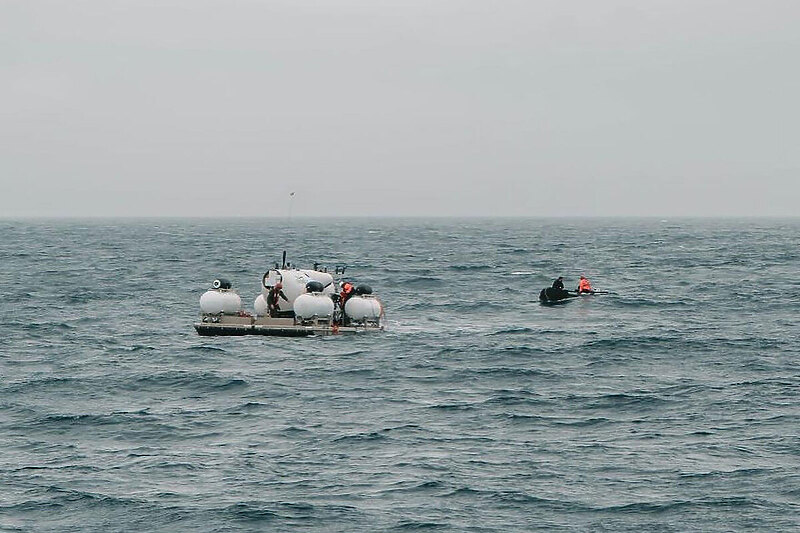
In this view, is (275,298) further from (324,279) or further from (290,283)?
(324,279)

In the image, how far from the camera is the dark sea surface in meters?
24.9

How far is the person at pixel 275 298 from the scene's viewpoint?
52.8m

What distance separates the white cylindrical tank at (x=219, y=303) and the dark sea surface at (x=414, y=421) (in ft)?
5.73

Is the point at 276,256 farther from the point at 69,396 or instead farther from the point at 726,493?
the point at 726,493

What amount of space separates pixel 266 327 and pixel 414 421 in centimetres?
1887

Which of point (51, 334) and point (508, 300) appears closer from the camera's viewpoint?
point (51, 334)

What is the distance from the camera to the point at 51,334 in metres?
54.8

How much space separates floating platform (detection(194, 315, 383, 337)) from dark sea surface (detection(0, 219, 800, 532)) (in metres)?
0.74

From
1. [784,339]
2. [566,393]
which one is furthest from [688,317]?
[566,393]

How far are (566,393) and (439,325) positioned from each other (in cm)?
1996

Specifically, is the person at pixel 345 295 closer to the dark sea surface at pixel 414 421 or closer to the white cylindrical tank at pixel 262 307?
the dark sea surface at pixel 414 421

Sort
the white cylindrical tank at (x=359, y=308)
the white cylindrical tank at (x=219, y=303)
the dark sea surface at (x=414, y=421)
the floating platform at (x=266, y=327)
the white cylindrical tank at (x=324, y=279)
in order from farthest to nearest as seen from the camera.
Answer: the white cylindrical tank at (x=324, y=279) → the white cylindrical tank at (x=359, y=308) → the white cylindrical tank at (x=219, y=303) → the floating platform at (x=266, y=327) → the dark sea surface at (x=414, y=421)

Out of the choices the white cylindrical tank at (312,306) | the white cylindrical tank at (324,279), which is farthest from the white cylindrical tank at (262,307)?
the white cylindrical tank at (312,306)

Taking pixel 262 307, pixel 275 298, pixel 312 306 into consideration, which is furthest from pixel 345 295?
pixel 262 307
